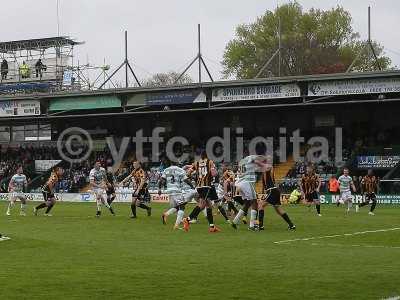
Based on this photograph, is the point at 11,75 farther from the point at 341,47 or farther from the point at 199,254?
the point at 199,254

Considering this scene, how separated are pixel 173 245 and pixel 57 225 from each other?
8882mm

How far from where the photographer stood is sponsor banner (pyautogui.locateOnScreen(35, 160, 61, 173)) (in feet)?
198

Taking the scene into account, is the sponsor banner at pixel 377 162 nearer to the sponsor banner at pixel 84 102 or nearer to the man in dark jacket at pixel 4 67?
the sponsor banner at pixel 84 102

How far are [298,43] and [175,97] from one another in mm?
32364

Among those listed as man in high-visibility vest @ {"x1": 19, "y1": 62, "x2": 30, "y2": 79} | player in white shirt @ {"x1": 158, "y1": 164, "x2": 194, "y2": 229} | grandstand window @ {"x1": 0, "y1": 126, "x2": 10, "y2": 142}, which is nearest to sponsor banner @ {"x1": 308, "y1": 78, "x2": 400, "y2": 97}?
player in white shirt @ {"x1": 158, "y1": 164, "x2": 194, "y2": 229}

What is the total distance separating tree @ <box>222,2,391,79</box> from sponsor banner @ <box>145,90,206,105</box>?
26759mm

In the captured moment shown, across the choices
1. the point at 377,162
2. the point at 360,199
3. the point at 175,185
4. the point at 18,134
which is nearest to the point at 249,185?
the point at 175,185

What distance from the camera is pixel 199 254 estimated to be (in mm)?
15852

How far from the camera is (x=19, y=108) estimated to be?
187 feet

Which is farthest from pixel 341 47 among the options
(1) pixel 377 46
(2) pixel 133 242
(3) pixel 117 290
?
(3) pixel 117 290

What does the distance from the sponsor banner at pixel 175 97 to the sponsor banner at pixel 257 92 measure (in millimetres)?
1151

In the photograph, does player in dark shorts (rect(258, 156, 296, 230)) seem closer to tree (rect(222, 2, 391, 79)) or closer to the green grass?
the green grass

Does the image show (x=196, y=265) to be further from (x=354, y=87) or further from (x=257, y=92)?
(x=257, y=92)

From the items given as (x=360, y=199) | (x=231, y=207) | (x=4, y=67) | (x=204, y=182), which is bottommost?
(x=360, y=199)
